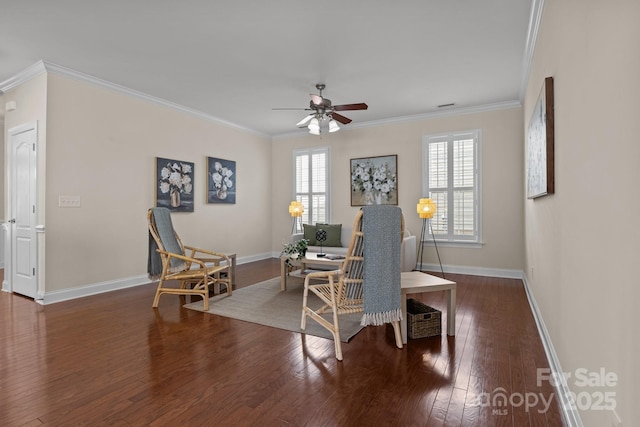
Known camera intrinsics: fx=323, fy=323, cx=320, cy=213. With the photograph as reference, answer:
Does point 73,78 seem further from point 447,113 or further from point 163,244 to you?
point 447,113

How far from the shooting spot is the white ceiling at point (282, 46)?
2807mm

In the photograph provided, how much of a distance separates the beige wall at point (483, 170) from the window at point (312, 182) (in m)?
0.17

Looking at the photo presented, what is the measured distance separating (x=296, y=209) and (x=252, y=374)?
4661 mm

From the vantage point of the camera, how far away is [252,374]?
86.9 inches

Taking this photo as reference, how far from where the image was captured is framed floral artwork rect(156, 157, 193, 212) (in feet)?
16.6

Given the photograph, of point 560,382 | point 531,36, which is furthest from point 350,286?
point 531,36

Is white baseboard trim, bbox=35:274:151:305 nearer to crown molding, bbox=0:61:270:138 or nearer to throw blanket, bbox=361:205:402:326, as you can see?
crown molding, bbox=0:61:270:138

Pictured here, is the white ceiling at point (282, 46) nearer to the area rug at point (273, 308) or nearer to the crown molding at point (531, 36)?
the crown molding at point (531, 36)

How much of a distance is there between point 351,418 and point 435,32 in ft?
11.0

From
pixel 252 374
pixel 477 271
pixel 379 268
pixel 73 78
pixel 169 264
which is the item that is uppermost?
pixel 73 78

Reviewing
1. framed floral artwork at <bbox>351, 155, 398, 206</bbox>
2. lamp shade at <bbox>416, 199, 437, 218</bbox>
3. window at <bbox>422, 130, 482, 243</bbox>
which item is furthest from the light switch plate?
window at <bbox>422, 130, 482, 243</bbox>

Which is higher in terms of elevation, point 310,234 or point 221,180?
point 221,180

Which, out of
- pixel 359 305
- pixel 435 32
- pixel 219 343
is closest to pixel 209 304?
pixel 219 343

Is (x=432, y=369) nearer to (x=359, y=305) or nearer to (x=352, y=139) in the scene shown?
(x=359, y=305)
